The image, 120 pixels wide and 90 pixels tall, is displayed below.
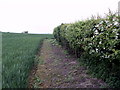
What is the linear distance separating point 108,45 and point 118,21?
1.62ft

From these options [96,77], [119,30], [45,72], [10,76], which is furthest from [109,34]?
[45,72]

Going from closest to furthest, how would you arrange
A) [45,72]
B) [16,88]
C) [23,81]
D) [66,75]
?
[16,88] < [23,81] < [66,75] < [45,72]

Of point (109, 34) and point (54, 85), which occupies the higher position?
point (109, 34)

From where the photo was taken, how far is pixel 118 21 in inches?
109

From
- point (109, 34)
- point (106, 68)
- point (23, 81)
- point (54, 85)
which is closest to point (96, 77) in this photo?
point (106, 68)

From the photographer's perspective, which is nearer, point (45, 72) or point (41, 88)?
point (41, 88)

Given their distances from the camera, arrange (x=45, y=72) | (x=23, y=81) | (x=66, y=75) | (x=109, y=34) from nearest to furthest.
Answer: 1. (x=23, y=81)
2. (x=109, y=34)
3. (x=66, y=75)
4. (x=45, y=72)

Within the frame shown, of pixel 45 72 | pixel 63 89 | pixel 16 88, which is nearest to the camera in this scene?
pixel 16 88

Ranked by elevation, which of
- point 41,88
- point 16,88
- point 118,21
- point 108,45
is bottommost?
point 41,88

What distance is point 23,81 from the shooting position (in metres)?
2.60

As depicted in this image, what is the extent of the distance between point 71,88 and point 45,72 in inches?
61.0

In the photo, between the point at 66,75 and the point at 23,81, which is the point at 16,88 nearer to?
the point at 23,81

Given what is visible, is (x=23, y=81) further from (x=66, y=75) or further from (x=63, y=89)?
(x=66, y=75)

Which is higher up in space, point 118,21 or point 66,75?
point 118,21
